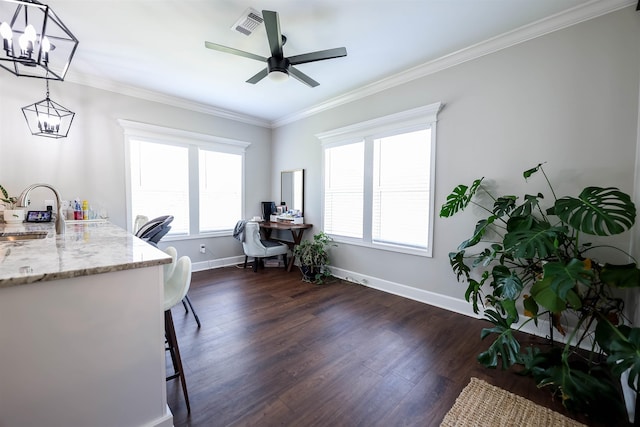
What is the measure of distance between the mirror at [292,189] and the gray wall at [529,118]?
1784 mm

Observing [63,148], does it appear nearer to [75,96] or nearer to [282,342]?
[75,96]

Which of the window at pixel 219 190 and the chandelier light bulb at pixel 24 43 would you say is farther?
the window at pixel 219 190

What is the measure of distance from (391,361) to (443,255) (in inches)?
57.6

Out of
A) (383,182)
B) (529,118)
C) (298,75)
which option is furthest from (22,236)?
(529,118)

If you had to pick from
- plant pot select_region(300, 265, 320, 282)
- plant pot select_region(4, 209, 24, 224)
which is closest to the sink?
plant pot select_region(4, 209, 24, 224)

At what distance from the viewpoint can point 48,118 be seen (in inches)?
111

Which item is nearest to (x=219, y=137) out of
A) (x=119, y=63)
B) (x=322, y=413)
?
(x=119, y=63)

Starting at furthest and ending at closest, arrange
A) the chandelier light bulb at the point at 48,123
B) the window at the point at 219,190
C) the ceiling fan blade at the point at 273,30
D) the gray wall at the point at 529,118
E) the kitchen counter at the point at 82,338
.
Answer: the window at the point at 219,190 → the chandelier light bulb at the point at 48,123 → the gray wall at the point at 529,118 → the ceiling fan blade at the point at 273,30 → the kitchen counter at the point at 82,338

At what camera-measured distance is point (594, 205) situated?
167 cm

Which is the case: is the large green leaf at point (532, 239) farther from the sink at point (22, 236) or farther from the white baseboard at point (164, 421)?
the sink at point (22, 236)

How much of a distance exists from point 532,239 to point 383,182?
1963mm

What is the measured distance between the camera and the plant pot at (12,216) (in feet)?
8.58

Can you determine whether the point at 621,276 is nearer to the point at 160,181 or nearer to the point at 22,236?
the point at 22,236

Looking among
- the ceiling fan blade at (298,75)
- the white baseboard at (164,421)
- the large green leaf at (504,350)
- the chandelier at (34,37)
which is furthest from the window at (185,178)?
the large green leaf at (504,350)
